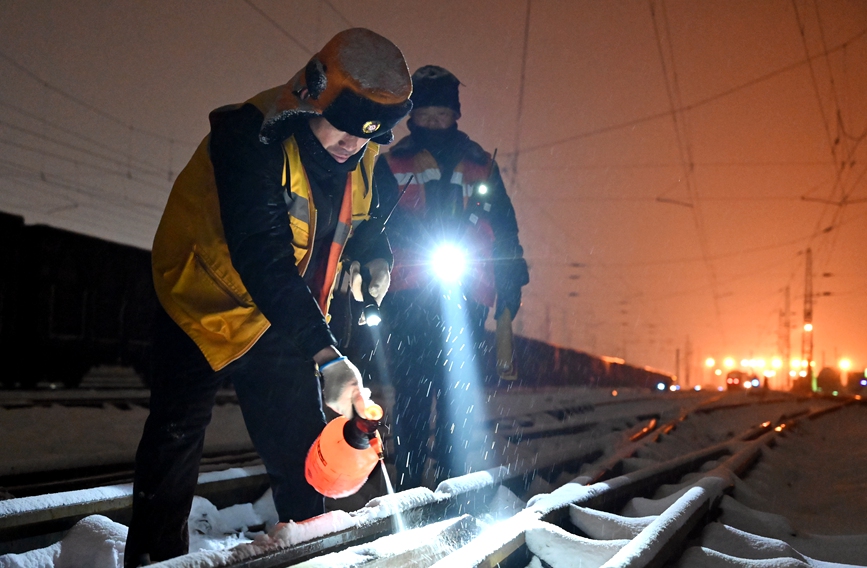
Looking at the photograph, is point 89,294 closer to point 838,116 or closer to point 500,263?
point 500,263

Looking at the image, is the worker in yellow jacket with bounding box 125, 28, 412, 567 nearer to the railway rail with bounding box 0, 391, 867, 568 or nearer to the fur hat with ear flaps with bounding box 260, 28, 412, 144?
the fur hat with ear flaps with bounding box 260, 28, 412, 144

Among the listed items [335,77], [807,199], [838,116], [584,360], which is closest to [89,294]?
[335,77]

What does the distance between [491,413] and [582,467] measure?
4146 mm

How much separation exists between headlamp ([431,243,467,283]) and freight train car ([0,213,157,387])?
27.5ft

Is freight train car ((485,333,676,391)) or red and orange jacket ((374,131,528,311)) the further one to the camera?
freight train car ((485,333,676,391))

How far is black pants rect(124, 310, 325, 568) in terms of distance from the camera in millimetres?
2148

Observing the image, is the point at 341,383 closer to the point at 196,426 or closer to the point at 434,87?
the point at 196,426

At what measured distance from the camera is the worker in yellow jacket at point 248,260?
6.68ft

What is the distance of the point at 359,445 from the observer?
2.03 m

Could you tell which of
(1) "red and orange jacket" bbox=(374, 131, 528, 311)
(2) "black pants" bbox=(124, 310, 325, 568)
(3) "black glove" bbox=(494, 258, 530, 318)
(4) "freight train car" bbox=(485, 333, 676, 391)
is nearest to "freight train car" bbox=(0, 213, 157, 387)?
(4) "freight train car" bbox=(485, 333, 676, 391)

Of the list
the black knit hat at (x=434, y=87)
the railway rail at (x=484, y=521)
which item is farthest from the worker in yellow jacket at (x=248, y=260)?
the black knit hat at (x=434, y=87)

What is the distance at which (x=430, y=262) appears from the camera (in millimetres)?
3781

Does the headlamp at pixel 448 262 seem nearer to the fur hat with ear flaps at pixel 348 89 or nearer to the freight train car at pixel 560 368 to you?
the fur hat with ear flaps at pixel 348 89

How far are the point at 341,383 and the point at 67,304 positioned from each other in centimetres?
1016
